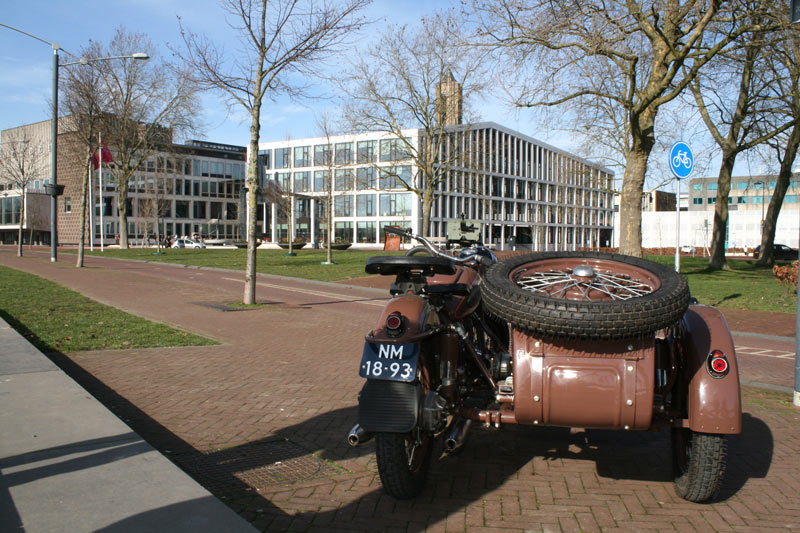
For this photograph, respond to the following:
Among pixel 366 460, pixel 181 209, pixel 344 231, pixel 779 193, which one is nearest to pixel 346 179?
pixel 779 193

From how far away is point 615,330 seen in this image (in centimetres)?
→ 286

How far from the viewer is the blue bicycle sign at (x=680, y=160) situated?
10.3 metres

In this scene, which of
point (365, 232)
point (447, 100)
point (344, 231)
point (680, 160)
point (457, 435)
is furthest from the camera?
point (344, 231)

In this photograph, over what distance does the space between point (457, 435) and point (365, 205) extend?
68.0 m

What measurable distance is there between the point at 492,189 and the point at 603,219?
28.5 m

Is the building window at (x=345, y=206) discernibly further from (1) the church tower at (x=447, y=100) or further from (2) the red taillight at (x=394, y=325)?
(2) the red taillight at (x=394, y=325)

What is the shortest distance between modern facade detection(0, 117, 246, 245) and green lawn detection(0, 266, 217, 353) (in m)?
50.9

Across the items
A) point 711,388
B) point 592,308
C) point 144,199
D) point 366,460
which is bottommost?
point 366,460

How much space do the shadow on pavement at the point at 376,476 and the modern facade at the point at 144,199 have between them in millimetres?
60069

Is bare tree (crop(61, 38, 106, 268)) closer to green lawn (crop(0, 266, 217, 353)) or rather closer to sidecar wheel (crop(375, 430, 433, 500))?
green lawn (crop(0, 266, 217, 353))

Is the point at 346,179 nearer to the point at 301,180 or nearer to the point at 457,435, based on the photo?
the point at 457,435

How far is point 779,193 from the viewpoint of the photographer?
28547 millimetres

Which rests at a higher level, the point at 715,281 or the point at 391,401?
the point at 391,401

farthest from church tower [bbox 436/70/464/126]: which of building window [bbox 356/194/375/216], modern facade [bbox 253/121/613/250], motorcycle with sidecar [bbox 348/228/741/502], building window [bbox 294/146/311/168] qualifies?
building window [bbox 294/146/311/168]
